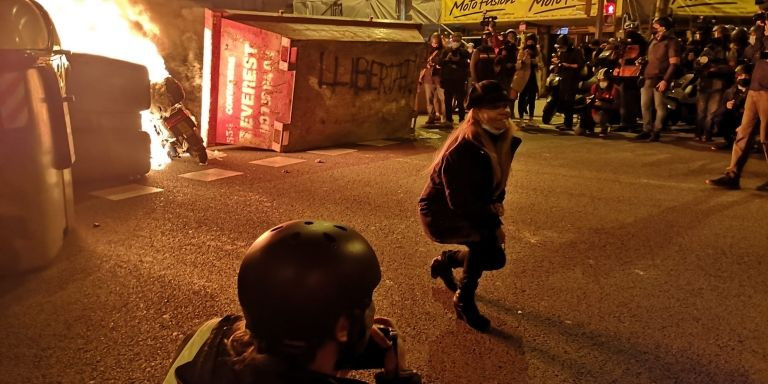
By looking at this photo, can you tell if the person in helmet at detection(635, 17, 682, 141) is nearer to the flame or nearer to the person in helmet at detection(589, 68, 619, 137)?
the person in helmet at detection(589, 68, 619, 137)

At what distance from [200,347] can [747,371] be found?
3.02 meters

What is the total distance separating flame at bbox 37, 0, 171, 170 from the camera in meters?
9.00

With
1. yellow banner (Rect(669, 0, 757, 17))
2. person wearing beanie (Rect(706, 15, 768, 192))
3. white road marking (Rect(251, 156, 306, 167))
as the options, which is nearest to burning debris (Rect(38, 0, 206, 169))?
white road marking (Rect(251, 156, 306, 167))

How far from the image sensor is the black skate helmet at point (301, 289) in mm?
1469

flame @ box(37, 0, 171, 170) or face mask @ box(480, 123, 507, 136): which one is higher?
flame @ box(37, 0, 171, 170)

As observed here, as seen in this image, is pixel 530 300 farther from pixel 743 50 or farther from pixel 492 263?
pixel 743 50

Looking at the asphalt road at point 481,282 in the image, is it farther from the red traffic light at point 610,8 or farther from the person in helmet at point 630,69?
the red traffic light at point 610,8

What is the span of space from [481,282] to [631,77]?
27.8ft

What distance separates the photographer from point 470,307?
149 inches

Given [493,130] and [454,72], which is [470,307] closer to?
[493,130]

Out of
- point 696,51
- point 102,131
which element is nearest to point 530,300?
point 102,131

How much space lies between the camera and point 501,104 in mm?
3635

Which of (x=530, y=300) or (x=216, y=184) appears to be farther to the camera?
(x=216, y=184)

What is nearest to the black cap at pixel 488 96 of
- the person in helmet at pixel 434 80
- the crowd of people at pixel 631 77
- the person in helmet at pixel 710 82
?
the crowd of people at pixel 631 77
